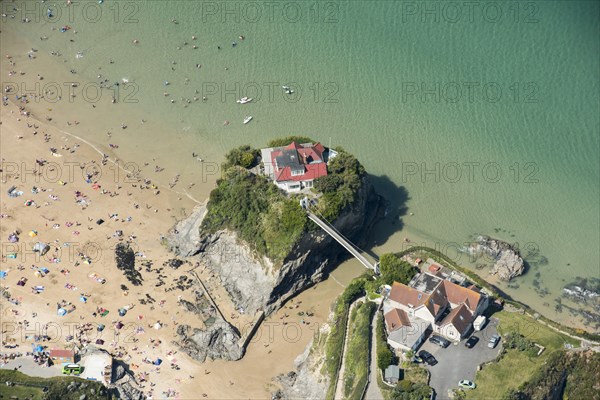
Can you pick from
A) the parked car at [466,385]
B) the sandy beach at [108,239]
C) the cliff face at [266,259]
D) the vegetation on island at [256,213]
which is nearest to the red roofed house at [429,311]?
the parked car at [466,385]

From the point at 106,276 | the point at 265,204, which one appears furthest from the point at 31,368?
the point at 265,204

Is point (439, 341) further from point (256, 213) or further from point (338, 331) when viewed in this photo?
point (256, 213)

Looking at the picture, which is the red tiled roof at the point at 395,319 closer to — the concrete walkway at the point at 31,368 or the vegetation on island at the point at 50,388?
the vegetation on island at the point at 50,388

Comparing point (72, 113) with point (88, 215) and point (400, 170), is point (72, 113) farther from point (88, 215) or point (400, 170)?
point (400, 170)

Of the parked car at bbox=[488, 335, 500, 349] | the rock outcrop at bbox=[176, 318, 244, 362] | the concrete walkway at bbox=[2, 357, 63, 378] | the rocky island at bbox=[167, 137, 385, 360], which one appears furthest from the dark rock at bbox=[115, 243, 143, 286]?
the parked car at bbox=[488, 335, 500, 349]

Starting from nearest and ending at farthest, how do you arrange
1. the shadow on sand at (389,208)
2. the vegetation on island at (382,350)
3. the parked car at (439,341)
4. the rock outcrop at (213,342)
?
the vegetation on island at (382,350)
the parked car at (439,341)
the rock outcrop at (213,342)
the shadow on sand at (389,208)

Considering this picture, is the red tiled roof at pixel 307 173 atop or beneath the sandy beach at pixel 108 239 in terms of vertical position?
atop
